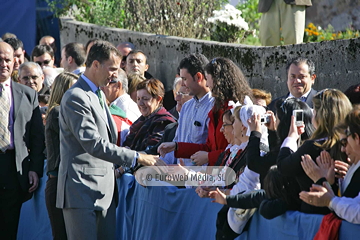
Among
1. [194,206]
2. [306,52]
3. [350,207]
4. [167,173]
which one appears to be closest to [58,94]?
[167,173]

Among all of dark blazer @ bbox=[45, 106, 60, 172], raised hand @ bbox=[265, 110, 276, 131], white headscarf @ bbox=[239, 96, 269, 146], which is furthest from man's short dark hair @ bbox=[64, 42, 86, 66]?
raised hand @ bbox=[265, 110, 276, 131]

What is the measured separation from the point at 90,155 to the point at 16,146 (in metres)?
1.73

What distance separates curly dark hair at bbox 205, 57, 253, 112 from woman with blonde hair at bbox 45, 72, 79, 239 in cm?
149

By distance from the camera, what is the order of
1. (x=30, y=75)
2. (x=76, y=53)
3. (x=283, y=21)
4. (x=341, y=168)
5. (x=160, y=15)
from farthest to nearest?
(x=160, y=15)
(x=76, y=53)
(x=283, y=21)
(x=30, y=75)
(x=341, y=168)

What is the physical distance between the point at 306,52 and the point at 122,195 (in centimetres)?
281

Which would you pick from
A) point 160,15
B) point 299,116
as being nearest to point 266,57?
point 299,116

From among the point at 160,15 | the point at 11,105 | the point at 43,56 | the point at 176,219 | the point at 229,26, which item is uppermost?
the point at 160,15

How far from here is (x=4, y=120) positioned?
6.34 metres

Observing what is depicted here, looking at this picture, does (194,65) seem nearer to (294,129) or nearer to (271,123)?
(271,123)

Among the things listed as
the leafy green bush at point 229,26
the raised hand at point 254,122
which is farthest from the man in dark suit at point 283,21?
the raised hand at point 254,122

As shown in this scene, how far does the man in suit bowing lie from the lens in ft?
Result: 15.5

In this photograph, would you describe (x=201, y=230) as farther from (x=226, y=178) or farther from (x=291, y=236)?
(x=291, y=236)

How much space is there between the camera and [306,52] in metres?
7.12

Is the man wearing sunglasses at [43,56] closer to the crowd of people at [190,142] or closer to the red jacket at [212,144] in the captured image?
the crowd of people at [190,142]
